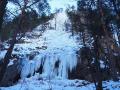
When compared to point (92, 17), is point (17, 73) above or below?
below

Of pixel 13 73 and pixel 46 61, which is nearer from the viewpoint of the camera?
pixel 13 73

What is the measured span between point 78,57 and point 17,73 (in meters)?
7.60

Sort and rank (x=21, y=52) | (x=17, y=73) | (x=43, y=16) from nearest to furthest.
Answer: (x=43, y=16), (x=17, y=73), (x=21, y=52)

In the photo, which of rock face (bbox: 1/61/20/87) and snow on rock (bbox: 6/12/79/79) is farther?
snow on rock (bbox: 6/12/79/79)

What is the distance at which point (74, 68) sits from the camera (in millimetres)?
31688

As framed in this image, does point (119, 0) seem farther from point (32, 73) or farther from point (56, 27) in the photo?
point (56, 27)

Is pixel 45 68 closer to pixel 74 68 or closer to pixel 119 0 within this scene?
pixel 74 68

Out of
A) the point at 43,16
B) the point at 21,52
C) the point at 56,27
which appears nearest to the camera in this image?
the point at 43,16

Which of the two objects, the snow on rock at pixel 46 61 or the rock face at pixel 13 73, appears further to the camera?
the snow on rock at pixel 46 61

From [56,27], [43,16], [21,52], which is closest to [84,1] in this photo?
[43,16]

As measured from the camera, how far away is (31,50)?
37906 millimetres

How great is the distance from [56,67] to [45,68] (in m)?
1.33

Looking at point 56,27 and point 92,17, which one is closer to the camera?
point 92,17

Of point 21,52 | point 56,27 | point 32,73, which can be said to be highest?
point 56,27
